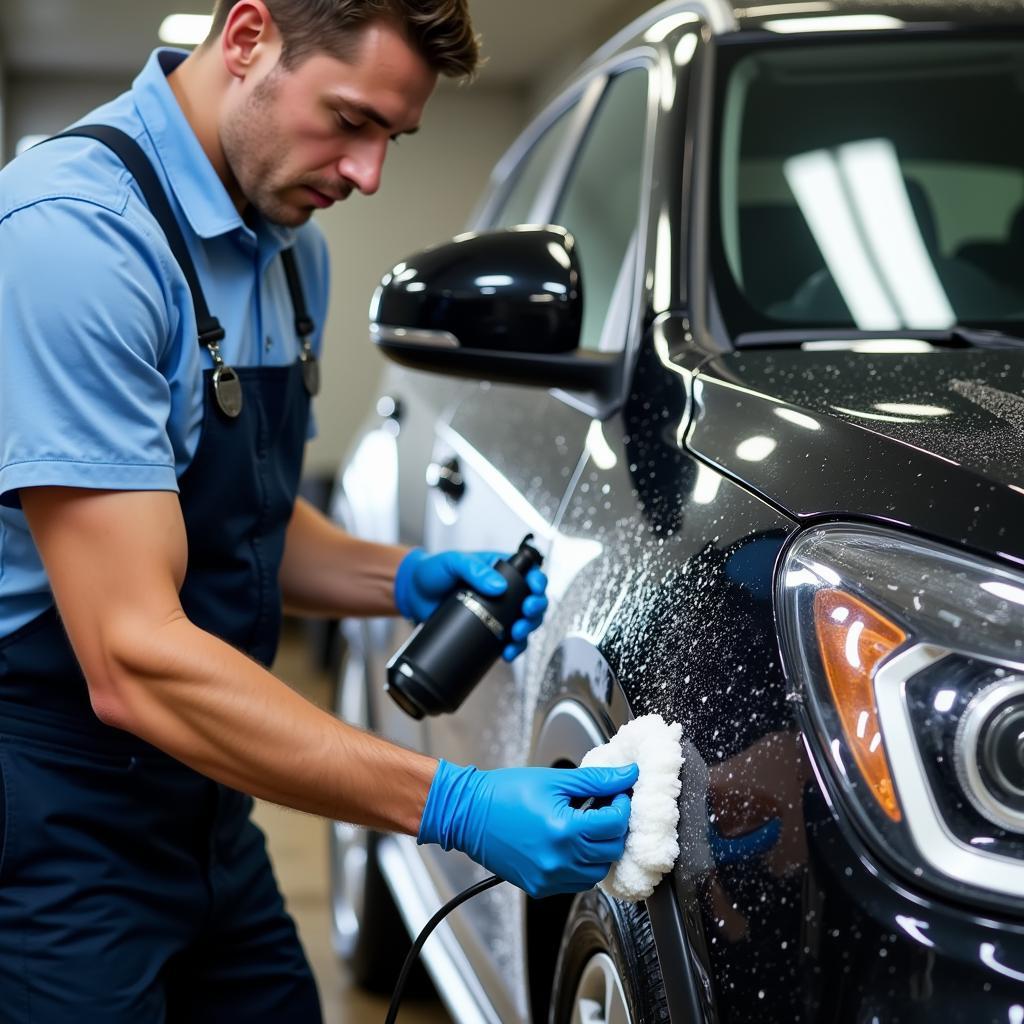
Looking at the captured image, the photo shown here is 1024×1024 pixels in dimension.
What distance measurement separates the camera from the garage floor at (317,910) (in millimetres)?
2707

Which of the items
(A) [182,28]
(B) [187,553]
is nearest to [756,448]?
(B) [187,553]

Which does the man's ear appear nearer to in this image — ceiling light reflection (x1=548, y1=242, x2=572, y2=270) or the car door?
ceiling light reflection (x1=548, y1=242, x2=572, y2=270)

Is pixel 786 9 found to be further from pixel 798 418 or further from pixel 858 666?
pixel 858 666

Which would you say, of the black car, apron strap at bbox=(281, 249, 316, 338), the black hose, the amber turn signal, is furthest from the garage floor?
the amber turn signal

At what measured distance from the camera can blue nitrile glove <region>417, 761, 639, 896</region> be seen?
1172 mm

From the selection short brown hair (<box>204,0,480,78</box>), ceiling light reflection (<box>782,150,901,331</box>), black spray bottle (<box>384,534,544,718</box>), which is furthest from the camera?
ceiling light reflection (<box>782,150,901,331</box>)

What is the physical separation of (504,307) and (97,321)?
0.47 metres

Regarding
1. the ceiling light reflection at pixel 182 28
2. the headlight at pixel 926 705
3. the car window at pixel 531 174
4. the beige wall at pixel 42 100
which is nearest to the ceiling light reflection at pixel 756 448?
the headlight at pixel 926 705

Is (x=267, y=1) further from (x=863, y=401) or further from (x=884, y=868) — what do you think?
(x=884, y=868)

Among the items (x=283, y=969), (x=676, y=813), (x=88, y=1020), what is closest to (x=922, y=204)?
(x=676, y=813)

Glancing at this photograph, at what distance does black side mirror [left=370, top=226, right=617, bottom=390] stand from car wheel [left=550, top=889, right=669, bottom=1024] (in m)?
0.58

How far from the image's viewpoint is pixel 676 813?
1115mm

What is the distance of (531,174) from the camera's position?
2570mm

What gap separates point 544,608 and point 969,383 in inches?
19.6
